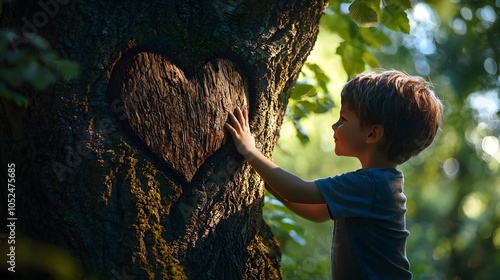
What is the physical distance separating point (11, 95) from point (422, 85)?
1.88 m

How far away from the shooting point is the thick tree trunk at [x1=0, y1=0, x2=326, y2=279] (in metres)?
2.36

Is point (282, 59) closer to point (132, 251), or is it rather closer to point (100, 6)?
point (100, 6)

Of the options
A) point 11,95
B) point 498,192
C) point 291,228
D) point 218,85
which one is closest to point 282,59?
point 218,85

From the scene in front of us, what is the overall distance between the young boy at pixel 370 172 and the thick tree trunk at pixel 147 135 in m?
0.16

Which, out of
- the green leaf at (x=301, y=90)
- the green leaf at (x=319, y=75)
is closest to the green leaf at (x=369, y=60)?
the green leaf at (x=319, y=75)

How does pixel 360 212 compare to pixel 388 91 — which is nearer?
pixel 360 212

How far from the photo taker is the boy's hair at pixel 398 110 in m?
2.99

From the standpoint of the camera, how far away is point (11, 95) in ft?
6.09

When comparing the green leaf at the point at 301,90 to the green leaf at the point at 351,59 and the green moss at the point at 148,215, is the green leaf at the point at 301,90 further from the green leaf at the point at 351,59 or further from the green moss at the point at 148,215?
the green moss at the point at 148,215

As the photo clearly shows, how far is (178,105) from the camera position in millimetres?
2539

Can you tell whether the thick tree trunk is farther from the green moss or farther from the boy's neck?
the boy's neck

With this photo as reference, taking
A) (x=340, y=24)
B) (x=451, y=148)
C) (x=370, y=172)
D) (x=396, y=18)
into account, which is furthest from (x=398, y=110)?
(x=451, y=148)

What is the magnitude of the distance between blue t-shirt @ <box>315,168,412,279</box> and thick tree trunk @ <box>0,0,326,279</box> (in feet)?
1.19

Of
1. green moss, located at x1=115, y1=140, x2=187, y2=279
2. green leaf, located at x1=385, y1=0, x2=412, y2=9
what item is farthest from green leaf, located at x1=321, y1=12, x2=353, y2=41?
green moss, located at x1=115, y1=140, x2=187, y2=279
